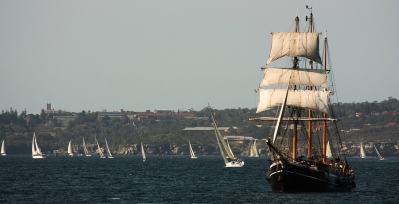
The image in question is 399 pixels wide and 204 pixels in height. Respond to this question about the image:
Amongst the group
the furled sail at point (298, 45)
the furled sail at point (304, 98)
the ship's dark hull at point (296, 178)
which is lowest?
the ship's dark hull at point (296, 178)

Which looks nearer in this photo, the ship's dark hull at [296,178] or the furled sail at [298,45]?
the ship's dark hull at [296,178]

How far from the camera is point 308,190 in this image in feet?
281

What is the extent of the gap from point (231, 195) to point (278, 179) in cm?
595

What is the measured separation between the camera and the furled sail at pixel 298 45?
99.4m

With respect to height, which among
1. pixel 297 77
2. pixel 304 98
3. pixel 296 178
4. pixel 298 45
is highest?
pixel 298 45

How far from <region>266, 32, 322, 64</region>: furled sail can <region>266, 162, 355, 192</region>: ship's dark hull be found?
16828 millimetres

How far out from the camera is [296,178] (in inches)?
3305

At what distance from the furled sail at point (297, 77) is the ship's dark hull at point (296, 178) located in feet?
49.7

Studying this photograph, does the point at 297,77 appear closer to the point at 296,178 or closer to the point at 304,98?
the point at 304,98

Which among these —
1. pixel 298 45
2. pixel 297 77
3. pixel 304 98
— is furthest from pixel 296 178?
pixel 298 45

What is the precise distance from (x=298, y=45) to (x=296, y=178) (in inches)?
804

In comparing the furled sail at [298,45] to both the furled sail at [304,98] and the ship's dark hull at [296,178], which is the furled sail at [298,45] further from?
the ship's dark hull at [296,178]

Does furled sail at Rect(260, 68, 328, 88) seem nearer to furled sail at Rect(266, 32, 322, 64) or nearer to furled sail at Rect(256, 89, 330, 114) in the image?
furled sail at Rect(256, 89, 330, 114)

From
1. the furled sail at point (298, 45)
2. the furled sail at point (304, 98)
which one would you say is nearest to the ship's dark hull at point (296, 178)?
the furled sail at point (304, 98)
